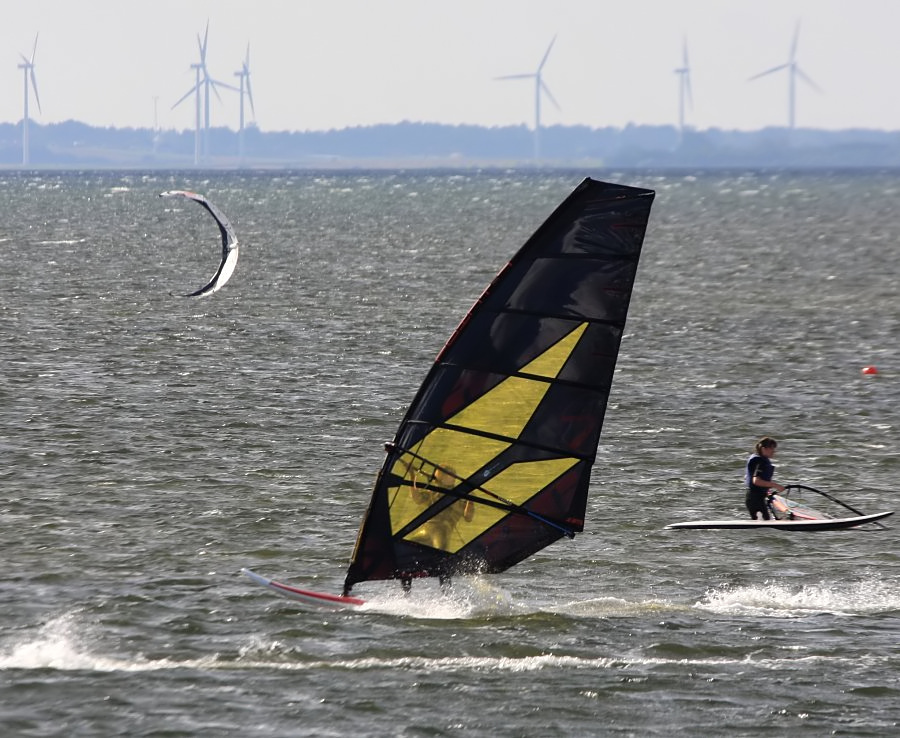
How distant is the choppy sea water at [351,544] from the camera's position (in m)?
19.4

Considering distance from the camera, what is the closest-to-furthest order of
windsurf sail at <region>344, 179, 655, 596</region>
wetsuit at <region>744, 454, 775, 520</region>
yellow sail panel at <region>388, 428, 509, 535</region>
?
windsurf sail at <region>344, 179, 655, 596</region> < yellow sail panel at <region>388, 428, 509, 535</region> < wetsuit at <region>744, 454, 775, 520</region>

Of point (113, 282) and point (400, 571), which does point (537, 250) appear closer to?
point (400, 571)

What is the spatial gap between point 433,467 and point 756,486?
570cm

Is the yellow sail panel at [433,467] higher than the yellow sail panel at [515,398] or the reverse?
the reverse

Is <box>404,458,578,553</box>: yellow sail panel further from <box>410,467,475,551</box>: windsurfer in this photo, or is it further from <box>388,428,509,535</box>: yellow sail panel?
<box>388,428,509,535</box>: yellow sail panel

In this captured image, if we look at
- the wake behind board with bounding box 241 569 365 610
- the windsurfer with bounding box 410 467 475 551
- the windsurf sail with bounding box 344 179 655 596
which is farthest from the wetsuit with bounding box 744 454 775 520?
the wake behind board with bounding box 241 569 365 610

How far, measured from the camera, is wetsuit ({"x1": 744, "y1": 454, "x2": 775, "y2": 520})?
23.5 meters

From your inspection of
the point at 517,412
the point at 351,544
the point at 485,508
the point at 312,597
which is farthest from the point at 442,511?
the point at 351,544

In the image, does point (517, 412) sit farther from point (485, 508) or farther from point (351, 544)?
point (351, 544)

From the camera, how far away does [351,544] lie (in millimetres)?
26828

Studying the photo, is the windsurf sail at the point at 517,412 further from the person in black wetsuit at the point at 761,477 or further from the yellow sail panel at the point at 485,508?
the person in black wetsuit at the point at 761,477

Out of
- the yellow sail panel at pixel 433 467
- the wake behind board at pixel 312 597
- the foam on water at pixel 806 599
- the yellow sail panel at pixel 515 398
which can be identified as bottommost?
the foam on water at pixel 806 599

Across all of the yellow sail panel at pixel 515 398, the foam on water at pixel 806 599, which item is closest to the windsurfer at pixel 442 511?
the yellow sail panel at pixel 515 398

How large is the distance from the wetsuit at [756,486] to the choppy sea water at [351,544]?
4.47 feet
